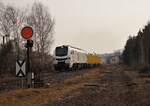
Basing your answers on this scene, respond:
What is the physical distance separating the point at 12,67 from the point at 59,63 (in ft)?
21.1

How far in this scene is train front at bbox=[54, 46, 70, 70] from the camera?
52.1 metres

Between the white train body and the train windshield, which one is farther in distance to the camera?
the train windshield

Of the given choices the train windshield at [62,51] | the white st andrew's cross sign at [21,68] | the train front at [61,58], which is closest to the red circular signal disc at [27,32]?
the white st andrew's cross sign at [21,68]

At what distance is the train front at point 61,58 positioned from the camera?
52072 millimetres

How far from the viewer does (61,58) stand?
52.7 metres

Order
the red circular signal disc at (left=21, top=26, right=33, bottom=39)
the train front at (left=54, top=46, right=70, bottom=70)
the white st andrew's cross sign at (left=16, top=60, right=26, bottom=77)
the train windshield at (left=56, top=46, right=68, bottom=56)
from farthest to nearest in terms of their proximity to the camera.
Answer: the train windshield at (left=56, top=46, right=68, bottom=56), the train front at (left=54, top=46, right=70, bottom=70), the white st andrew's cross sign at (left=16, top=60, right=26, bottom=77), the red circular signal disc at (left=21, top=26, right=33, bottom=39)

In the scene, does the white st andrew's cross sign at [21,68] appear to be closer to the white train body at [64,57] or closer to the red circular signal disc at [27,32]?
the red circular signal disc at [27,32]

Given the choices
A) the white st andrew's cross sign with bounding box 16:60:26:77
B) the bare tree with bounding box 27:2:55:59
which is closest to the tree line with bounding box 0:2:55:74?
the bare tree with bounding box 27:2:55:59

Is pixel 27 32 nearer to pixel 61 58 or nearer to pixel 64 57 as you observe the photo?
pixel 64 57

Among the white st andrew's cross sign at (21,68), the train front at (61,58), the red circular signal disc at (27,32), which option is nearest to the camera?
the red circular signal disc at (27,32)

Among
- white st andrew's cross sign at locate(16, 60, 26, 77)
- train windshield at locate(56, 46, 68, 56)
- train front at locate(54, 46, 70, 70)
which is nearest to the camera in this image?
white st andrew's cross sign at locate(16, 60, 26, 77)

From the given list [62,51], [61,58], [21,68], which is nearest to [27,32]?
[21,68]

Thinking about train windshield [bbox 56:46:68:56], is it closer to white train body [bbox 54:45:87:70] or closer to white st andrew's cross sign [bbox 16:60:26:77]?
white train body [bbox 54:45:87:70]

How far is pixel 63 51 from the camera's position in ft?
174
